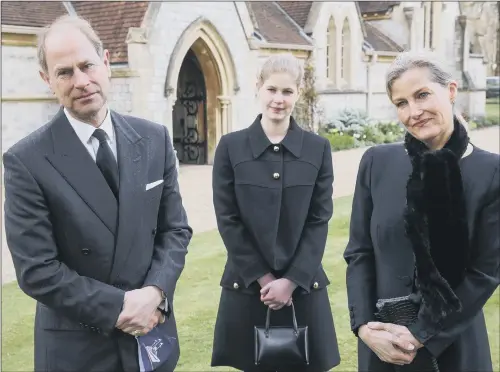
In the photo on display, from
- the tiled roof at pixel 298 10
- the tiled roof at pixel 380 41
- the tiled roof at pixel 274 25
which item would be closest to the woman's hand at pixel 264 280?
the tiled roof at pixel 274 25

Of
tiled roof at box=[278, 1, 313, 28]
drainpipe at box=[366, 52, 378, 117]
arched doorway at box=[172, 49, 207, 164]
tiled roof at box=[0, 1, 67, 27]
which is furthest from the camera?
drainpipe at box=[366, 52, 378, 117]

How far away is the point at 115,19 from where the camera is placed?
44.3ft

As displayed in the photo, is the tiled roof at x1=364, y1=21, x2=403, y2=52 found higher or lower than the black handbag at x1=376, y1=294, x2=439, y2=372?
higher

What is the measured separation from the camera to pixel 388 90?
2.32 meters

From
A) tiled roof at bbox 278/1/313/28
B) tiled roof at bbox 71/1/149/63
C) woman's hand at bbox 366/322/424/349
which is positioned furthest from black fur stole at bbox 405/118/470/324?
tiled roof at bbox 278/1/313/28

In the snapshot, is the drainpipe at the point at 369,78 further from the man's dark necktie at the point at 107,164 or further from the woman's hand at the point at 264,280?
the man's dark necktie at the point at 107,164

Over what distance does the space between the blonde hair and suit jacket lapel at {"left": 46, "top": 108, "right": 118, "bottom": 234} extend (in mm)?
1187

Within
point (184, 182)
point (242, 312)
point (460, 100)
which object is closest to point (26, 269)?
point (242, 312)

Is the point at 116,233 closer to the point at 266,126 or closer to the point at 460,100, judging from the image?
the point at 266,126

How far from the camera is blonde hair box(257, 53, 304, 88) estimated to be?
3168mm

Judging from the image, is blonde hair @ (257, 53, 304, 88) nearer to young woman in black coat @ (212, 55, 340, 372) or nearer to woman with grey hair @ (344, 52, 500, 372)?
young woman in black coat @ (212, 55, 340, 372)

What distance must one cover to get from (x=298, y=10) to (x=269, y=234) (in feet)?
62.7

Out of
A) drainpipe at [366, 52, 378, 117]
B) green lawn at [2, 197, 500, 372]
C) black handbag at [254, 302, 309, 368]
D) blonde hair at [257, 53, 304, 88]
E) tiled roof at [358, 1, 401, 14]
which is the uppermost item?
tiled roof at [358, 1, 401, 14]

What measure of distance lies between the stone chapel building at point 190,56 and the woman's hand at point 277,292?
9501mm
